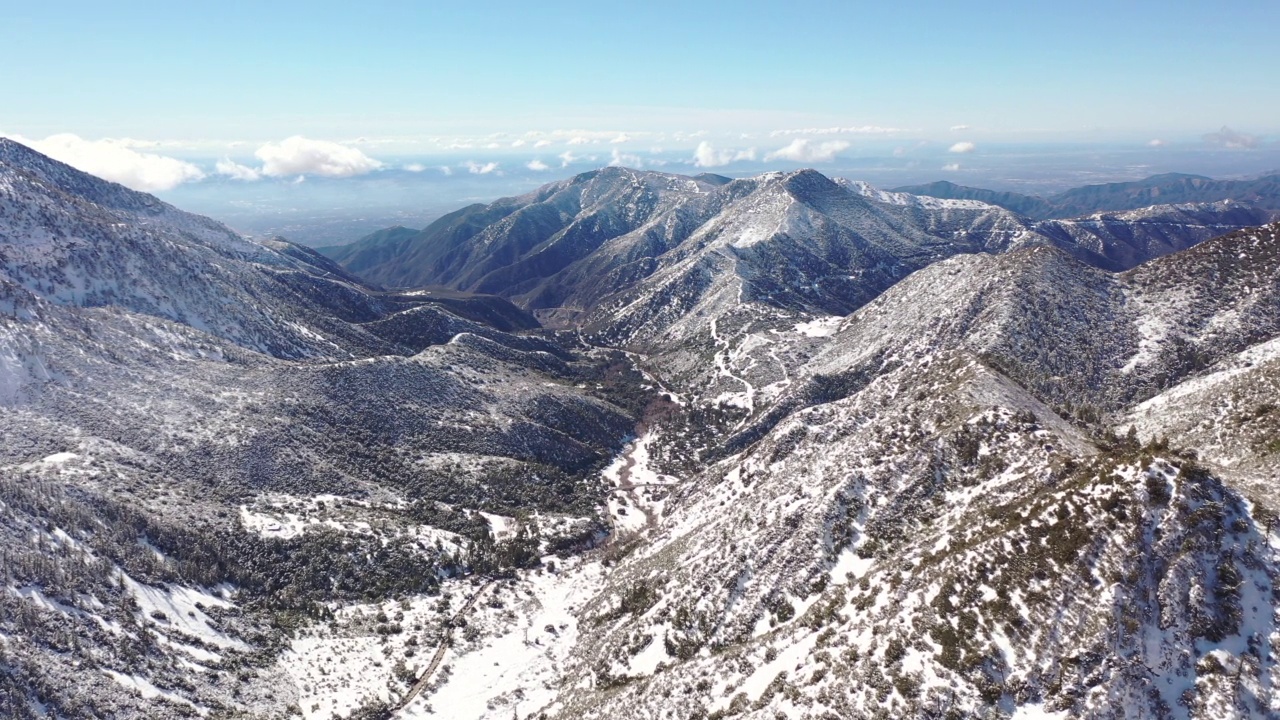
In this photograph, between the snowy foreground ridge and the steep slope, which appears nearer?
the snowy foreground ridge

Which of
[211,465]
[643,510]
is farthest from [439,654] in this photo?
[211,465]

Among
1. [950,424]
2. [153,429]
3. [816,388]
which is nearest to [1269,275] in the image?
[816,388]

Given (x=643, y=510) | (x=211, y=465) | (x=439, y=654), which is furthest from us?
(x=643, y=510)

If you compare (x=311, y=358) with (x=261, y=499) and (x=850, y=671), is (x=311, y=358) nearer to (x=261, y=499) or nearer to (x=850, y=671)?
(x=261, y=499)

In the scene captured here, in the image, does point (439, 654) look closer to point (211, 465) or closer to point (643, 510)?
point (643, 510)

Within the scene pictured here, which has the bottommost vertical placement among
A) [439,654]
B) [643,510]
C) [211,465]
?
[643,510]

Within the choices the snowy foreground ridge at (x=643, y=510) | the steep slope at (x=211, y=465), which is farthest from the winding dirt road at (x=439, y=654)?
the steep slope at (x=211, y=465)

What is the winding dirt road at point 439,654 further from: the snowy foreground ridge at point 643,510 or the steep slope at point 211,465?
the steep slope at point 211,465

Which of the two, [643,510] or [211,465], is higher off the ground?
[211,465]

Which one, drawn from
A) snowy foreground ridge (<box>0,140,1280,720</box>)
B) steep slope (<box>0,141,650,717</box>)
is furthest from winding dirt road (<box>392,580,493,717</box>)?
steep slope (<box>0,141,650,717</box>)

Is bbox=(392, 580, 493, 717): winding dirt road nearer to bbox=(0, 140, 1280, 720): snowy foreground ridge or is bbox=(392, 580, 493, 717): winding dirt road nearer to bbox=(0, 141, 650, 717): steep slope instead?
bbox=(0, 140, 1280, 720): snowy foreground ridge
